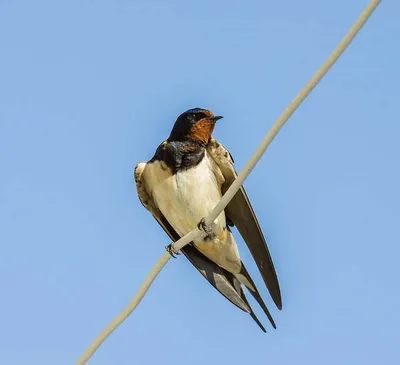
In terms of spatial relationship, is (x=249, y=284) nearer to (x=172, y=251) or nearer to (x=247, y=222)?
(x=247, y=222)

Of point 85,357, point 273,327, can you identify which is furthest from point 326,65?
point 273,327

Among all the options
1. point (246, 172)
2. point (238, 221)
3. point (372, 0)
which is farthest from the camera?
point (238, 221)

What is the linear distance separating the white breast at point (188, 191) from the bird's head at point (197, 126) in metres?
0.11

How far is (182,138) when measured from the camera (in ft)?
18.1

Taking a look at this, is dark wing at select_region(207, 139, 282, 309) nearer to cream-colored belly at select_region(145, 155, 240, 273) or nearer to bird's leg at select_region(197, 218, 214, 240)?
cream-colored belly at select_region(145, 155, 240, 273)

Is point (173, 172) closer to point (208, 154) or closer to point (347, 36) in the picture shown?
point (208, 154)

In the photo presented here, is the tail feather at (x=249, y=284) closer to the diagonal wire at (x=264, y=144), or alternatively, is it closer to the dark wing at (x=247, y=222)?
the dark wing at (x=247, y=222)

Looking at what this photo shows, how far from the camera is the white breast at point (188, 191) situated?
5.45 meters

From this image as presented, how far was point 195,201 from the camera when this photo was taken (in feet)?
18.0

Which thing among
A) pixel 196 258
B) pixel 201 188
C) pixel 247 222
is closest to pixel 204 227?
pixel 247 222

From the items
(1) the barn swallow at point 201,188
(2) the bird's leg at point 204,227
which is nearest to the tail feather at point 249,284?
(1) the barn swallow at point 201,188

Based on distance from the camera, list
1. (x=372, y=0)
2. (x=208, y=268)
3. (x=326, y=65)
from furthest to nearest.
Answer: (x=208, y=268)
(x=326, y=65)
(x=372, y=0)

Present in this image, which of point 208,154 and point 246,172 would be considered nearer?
point 246,172

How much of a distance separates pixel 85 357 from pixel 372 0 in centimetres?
127
